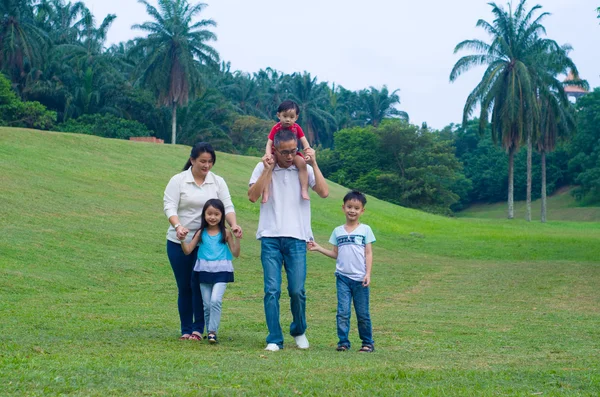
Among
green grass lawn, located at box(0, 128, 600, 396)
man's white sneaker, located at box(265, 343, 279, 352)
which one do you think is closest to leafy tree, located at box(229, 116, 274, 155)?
green grass lawn, located at box(0, 128, 600, 396)

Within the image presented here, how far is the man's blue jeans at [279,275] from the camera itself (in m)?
7.17

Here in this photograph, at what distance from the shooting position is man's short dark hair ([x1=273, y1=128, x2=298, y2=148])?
7.13 metres

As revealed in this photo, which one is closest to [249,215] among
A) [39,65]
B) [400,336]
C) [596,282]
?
[596,282]

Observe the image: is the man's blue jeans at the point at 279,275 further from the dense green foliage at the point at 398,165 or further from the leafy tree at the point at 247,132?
the leafy tree at the point at 247,132

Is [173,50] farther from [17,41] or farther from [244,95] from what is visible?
[244,95]

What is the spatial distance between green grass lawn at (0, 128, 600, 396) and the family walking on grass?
0.41 metres

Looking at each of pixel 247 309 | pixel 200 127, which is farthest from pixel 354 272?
pixel 200 127

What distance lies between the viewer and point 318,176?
24.3 ft

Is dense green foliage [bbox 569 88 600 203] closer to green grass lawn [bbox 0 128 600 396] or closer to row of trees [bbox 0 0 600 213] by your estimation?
row of trees [bbox 0 0 600 213]

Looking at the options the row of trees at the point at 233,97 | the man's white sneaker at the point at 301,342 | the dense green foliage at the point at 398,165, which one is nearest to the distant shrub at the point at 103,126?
the row of trees at the point at 233,97

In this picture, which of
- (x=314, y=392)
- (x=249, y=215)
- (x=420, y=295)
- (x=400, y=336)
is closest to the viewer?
(x=314, y=392)

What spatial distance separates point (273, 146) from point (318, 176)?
1.74ft

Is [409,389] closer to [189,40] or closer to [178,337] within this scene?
[178,337]

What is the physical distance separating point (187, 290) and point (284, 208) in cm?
142
